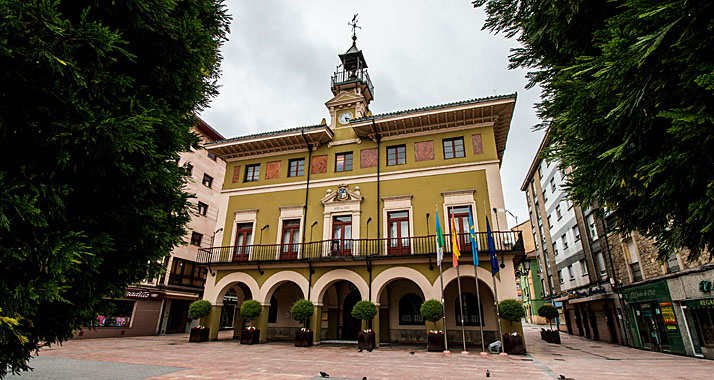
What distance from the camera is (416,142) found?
17906mm

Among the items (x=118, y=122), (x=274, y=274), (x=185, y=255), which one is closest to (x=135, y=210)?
(x=118, y=122)

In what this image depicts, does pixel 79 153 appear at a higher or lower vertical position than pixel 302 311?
higher

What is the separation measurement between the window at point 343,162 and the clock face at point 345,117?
216 centimetres

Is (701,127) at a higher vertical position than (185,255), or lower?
lower

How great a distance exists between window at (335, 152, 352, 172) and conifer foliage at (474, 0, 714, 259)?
44.0 feet

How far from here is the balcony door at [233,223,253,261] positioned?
18.4 m

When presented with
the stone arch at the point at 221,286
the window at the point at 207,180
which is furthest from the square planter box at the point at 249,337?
the window at the point at 207,180

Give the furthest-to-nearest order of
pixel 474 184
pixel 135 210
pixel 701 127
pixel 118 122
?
pixel 474 184
pixel 135 210
pixel 118 122
pixel 701 127

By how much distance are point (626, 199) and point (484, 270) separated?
10201 millimetres

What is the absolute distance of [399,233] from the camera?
54.3 ft

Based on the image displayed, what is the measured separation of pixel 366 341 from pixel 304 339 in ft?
10.0

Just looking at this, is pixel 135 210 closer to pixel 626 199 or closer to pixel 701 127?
pixel 701 127

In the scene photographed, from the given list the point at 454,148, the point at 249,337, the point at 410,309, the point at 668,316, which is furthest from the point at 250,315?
the point at 668,316

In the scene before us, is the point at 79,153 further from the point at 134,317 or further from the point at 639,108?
the point at 134,317
